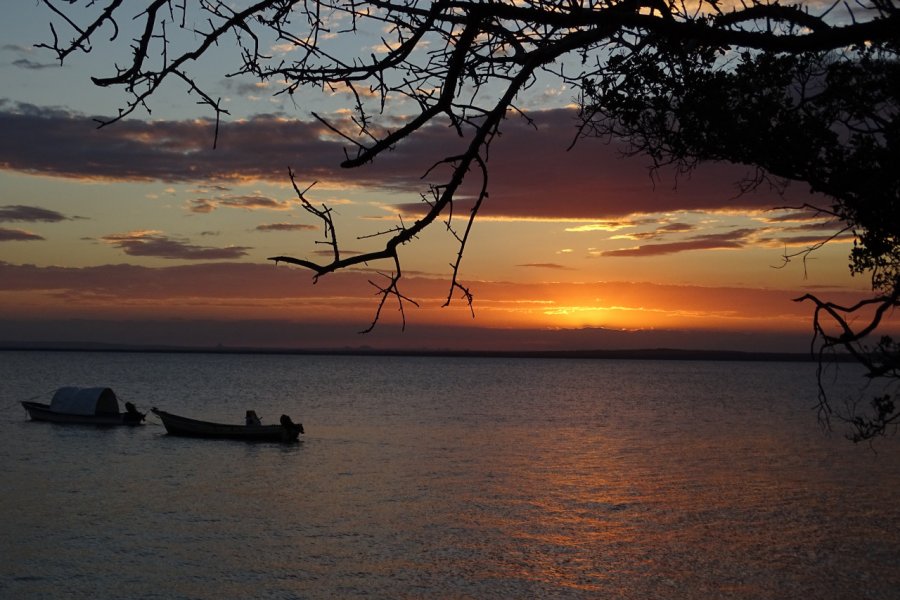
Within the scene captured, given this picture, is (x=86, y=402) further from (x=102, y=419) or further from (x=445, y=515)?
(x=445, y=515)

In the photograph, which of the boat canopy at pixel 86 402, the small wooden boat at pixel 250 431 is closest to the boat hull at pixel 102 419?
the boat canopy at pixel 86 402

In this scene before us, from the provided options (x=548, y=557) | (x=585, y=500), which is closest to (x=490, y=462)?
(x=585, y=500)

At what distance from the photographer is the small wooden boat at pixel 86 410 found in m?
54.5

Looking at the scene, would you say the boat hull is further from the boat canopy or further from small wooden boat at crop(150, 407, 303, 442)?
small wooden boat at crop(150, 407, 303, 442)

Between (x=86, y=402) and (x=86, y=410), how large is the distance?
965mm

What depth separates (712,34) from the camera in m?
3.72

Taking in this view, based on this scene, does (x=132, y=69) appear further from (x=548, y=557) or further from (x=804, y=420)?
(x=804, y=420)

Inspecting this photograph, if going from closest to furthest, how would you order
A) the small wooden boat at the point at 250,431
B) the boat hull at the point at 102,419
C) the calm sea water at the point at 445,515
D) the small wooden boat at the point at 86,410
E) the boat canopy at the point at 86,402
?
the calm sea water at the point at 445,515, the small wooden boat at the point at 250,431, the boat hull at the point at 102,419, the small wooden boat at the point at 86,410, the boat canopy at the point at 86,402

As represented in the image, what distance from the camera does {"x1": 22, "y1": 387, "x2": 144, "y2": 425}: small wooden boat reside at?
54469 mm

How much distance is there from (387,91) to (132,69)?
108 centimetres

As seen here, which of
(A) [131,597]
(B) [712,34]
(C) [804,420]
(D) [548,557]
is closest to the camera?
(B) [712,34]

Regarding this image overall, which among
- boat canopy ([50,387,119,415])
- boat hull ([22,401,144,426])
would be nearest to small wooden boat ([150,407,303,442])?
boat hull ([22,401,144,426])

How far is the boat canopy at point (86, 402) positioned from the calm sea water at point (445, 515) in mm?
1619

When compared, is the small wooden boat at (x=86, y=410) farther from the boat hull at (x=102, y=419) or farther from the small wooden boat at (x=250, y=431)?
the small wooden boat at (x=250, y=431)
